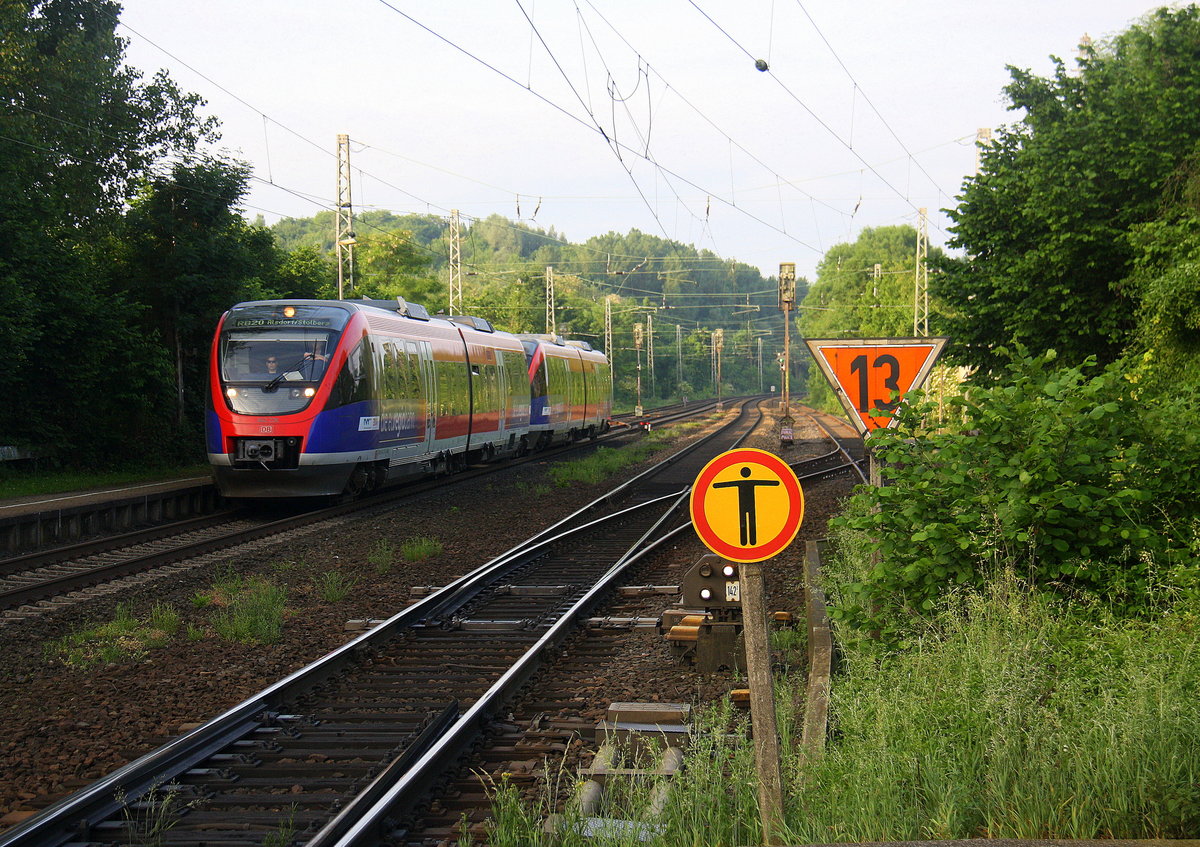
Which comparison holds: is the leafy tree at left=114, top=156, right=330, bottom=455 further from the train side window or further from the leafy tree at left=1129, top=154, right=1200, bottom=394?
the leafy tree at left=1129, top=154, right=1200, bottom=394

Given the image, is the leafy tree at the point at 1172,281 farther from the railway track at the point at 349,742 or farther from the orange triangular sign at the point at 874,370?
the railway track at the point at 349,742

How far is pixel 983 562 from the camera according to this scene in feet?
24.3

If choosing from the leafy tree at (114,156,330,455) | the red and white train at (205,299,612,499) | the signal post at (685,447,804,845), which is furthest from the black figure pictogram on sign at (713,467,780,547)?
the leafy tree at (114,156,330,455)

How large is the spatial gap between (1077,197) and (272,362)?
14.9m

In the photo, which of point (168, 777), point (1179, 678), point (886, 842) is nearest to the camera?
point (886, 842)

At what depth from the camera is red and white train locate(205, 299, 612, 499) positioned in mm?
17094

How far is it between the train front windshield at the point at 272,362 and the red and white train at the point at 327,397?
0.02 metres

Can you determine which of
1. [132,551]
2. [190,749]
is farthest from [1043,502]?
[132,551]

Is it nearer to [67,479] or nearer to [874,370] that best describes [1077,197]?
[874,370]

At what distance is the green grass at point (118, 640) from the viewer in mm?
8812

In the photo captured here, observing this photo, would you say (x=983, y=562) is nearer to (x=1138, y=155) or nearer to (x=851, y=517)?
(x=851, y=517)

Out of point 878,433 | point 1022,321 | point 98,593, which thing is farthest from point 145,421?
point 878,433

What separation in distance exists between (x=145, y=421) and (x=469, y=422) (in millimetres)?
6966

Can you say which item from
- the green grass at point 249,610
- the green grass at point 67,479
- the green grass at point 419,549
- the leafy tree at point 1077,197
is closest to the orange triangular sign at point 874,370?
the green grass at point 249,610
